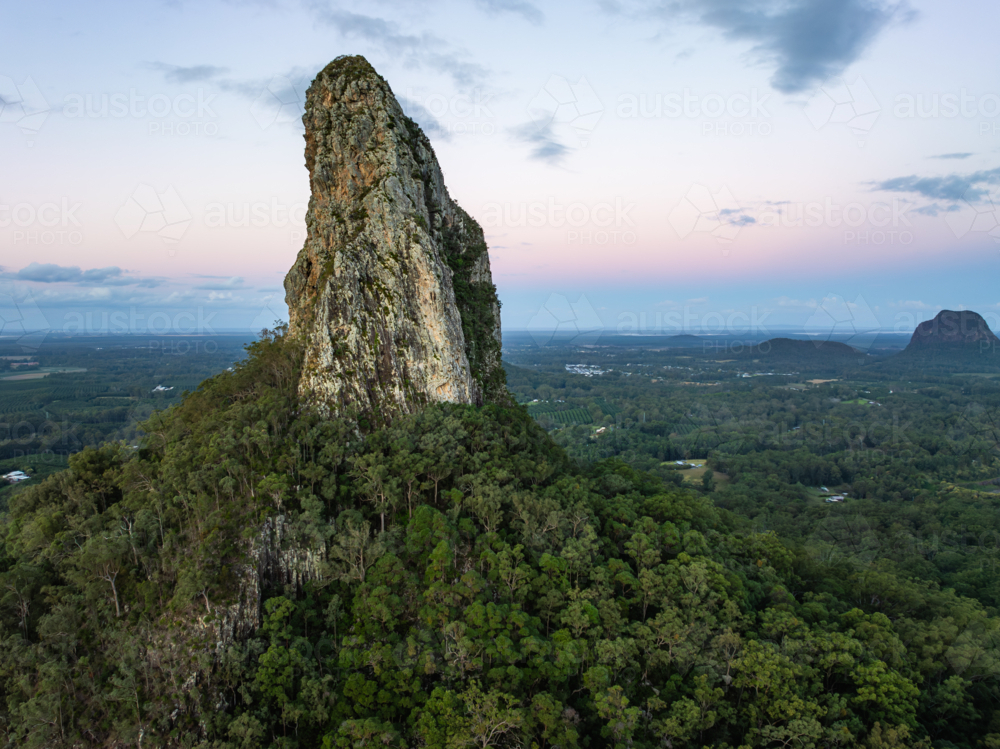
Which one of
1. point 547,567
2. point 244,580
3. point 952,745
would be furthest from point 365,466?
point 952,745

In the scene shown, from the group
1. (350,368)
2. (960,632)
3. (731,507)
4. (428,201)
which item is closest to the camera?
(960,632)

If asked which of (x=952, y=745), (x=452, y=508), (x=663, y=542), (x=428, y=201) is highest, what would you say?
(x=428, y=201)

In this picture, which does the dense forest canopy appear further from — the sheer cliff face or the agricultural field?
the agricultural field

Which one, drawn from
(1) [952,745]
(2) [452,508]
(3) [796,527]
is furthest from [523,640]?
(3) [796,527]

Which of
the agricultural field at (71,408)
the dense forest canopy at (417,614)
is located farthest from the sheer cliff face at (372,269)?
the agricultural field at (71,408)

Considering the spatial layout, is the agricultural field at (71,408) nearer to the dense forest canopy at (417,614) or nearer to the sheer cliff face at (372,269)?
the dense forest canopy at (417,614)

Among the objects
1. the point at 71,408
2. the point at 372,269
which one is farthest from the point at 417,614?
the point at 71,408

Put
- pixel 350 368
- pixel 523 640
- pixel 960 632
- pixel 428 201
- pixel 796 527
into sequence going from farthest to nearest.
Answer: pixel 796 527
pixel 428 201
pixel 350 368
pixel 960 632
pixel 523 640

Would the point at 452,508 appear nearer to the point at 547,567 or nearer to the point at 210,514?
the point at 547,567

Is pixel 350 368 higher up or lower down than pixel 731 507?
higher up

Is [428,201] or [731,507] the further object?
[731,507]
